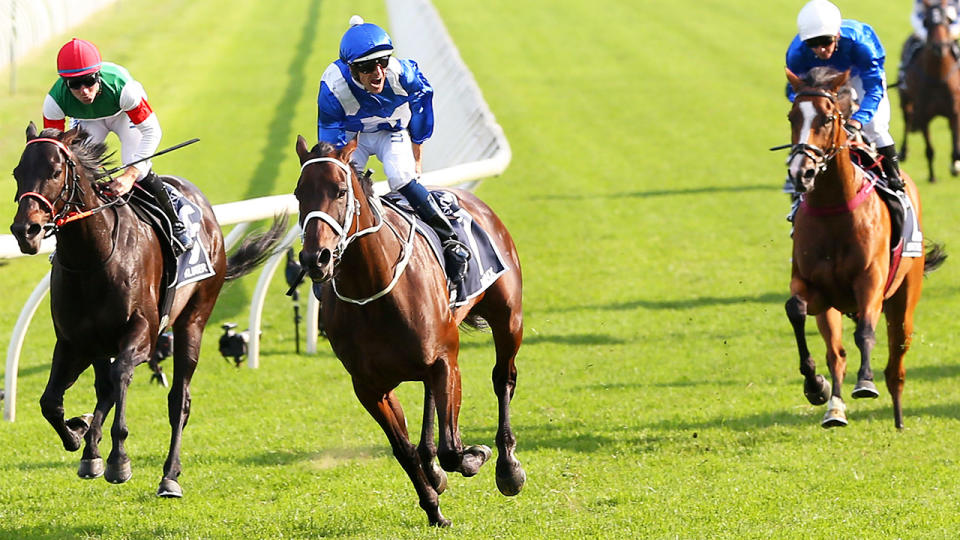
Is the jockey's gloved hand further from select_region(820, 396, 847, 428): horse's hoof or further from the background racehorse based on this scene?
select_region(820, 396, 847, 428): horse's hoof

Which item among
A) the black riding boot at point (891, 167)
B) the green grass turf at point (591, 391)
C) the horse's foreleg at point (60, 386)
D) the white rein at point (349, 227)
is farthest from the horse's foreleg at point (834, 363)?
the horse's foreleg at point (60, 386)

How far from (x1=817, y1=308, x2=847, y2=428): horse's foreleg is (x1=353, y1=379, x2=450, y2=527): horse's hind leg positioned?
212cm

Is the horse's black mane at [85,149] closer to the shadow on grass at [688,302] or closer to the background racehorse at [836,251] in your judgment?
the background racehorse at [836,251]

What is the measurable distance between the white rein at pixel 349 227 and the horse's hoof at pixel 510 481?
1.26 metres

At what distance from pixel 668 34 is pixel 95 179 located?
1003 inches

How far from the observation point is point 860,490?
6410 millimetres

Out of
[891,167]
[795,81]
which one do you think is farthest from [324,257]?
[891,167]

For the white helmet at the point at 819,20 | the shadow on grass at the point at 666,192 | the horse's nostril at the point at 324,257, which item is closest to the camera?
the horse's nostril at the point at 324,257

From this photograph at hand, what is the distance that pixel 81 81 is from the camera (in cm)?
607

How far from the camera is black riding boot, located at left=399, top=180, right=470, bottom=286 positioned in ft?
19.5

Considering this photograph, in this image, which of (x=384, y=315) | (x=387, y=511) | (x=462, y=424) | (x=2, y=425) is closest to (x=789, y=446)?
(x=462, y=424)

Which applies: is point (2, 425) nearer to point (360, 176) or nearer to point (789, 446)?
point (360, 176)

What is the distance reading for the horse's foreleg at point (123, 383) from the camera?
5758mm

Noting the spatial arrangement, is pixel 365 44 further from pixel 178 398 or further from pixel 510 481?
pixel 178 398
